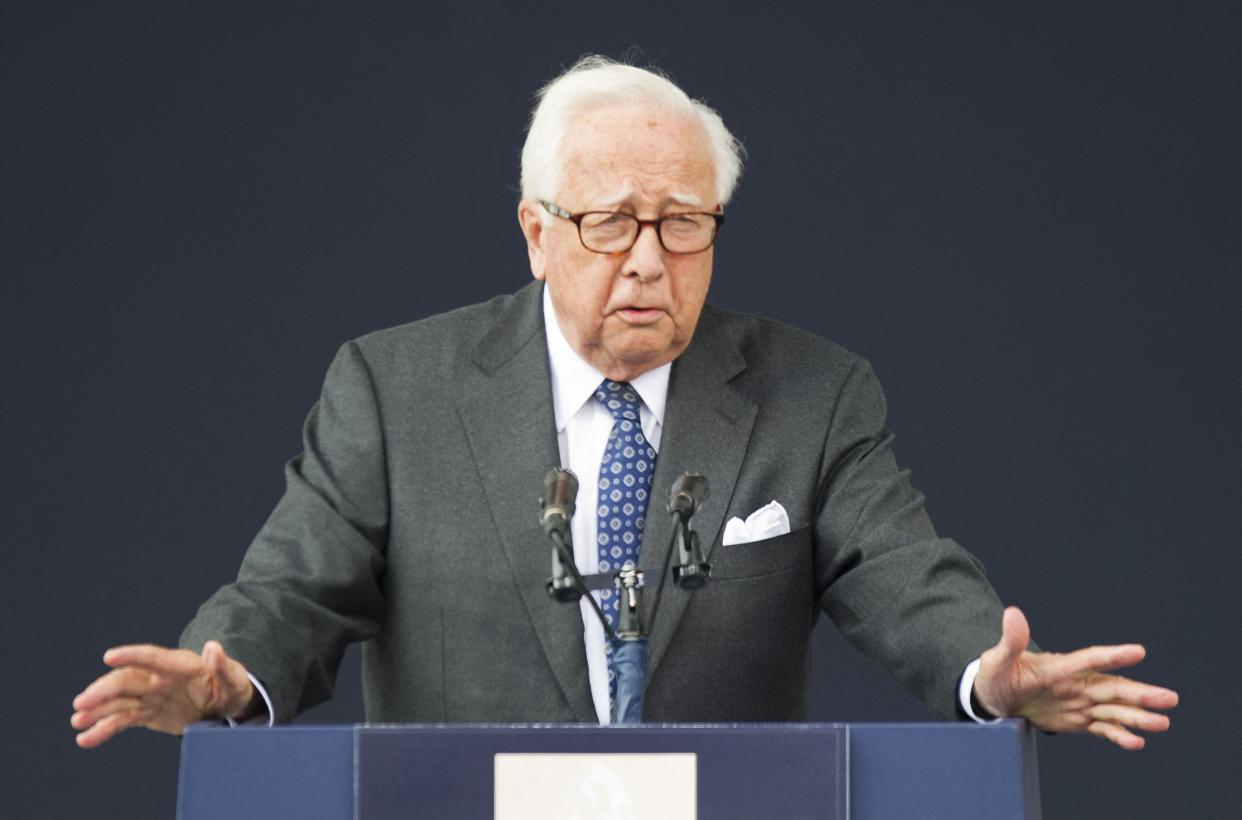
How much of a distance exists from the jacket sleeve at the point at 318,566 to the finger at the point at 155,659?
0.22 meters

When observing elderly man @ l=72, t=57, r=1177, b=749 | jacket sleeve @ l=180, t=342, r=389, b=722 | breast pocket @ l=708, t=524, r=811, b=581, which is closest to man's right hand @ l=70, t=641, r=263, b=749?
jacket sleeve @ l=180, t=342, r=389, b=722

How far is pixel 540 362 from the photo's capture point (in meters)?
2.78

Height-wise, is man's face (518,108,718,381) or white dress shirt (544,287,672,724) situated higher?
man's face (518,108,718,381)

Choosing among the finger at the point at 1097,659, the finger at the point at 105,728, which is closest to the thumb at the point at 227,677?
the finger at the point at 105,728

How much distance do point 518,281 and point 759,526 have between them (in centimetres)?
155

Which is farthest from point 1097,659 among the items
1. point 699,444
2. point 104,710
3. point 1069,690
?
point 104,710

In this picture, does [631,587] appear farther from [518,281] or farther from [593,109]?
[518,281]

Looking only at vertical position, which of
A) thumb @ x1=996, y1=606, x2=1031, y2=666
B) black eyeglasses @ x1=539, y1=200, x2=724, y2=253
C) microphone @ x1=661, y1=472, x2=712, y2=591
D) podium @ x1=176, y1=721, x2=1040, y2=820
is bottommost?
podium @ x1=176, y1=721, x2=1040, y2=820

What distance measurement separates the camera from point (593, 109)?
270cm

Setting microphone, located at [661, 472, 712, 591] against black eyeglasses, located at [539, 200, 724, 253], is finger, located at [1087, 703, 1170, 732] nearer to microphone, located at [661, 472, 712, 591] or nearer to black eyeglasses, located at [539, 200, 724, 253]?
microphone, located at [661, 472, 712, 591]

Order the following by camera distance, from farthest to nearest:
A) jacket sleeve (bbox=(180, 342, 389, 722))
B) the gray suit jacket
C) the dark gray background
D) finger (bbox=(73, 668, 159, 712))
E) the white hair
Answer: the dark gray background → the white hair → the gray suit jacket → jacket sleeve (bbox=(180, 342, 389, 722)) → finger (bbox=(73, 668, 159, 712))

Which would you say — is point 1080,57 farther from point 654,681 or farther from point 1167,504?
point 654,681

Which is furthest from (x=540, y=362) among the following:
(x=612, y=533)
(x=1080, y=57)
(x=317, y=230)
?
(x=1080, y=57)

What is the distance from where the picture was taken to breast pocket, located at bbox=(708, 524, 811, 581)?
265 centimetres
